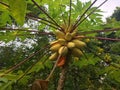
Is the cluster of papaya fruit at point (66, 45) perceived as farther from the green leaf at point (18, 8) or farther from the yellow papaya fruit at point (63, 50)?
the green leaf at point (18, 8)

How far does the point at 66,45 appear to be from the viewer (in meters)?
2.95

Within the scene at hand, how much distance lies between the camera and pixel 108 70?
13.0 feet

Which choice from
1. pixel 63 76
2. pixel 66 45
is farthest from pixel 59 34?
pixel 63 76

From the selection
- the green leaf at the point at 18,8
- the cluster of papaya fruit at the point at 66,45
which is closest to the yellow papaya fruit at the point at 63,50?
the cluster of papaya fruit at the point at 66,45

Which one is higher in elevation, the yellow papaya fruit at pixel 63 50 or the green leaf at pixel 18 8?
the green leaf at pixel 18 8

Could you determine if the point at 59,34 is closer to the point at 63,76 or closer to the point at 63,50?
the point at 63,50

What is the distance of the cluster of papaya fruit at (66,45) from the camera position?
2877 mm

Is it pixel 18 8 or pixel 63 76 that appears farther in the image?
pixel 63 76

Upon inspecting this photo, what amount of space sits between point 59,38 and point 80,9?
0.95 meters

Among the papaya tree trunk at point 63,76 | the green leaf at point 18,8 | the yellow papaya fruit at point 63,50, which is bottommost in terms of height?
the papaya tree trunk at point 63,76

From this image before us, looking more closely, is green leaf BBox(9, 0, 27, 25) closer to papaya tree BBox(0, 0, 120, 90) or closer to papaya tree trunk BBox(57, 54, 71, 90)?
papaya tree BBox(0, 0, 120, 90)

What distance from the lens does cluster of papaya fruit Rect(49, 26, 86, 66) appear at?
288 centimetres

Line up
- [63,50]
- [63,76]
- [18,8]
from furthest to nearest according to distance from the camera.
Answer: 1. [63,50]
2. [63,76]
3. [18,8]

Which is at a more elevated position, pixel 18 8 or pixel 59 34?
pixel 18 8
